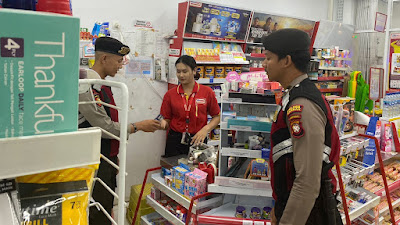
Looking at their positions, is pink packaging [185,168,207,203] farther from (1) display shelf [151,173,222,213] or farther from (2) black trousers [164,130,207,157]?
(2) black trousers [164,130,207,157]

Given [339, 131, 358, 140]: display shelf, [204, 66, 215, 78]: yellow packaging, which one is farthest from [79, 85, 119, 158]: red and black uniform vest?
[204, 66, 215, 78]: yellow packaging

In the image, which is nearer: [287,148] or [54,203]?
[54,203]

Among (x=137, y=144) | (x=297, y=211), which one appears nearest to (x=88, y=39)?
(x=137, y=144)

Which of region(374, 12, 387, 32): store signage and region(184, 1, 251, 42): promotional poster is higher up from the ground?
region(374, 12, 387, 32): store signage

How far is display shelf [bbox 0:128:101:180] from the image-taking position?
673 millimetres

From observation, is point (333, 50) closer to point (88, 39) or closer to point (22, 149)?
point (88, 39)

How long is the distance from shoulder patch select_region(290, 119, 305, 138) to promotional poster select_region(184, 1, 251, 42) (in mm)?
3696

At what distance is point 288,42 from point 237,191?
1.08 m

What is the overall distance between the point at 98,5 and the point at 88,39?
53cm

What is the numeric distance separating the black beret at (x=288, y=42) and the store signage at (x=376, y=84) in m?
4.76

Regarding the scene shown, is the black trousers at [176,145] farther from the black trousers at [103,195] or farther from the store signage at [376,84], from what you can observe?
the store signage at [376,84]

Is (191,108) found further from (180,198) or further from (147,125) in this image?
(180,198)

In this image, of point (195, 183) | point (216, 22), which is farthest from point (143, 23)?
point (195, 183)

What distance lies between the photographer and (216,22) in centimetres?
541
